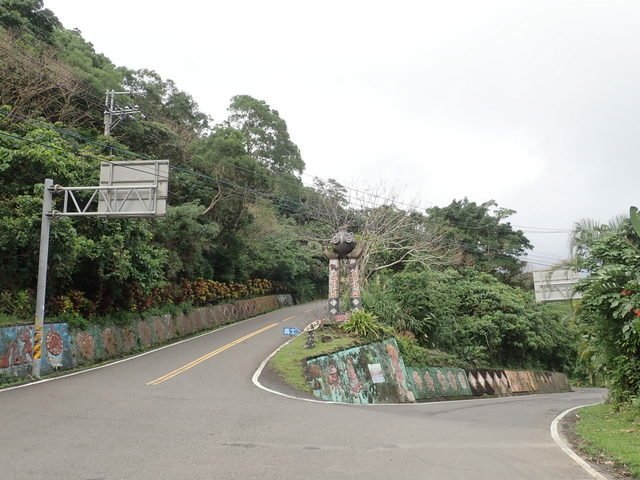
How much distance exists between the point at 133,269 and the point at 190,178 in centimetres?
1126

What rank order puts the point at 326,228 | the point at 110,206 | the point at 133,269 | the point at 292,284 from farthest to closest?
the point at 292,284 → the point at 326,228 → the point at 133,269 → the point at 110,206

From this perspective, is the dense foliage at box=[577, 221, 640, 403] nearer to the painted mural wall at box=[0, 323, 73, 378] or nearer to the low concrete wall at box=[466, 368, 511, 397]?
the low concrete wall at box=[466, 368, 511, 397]

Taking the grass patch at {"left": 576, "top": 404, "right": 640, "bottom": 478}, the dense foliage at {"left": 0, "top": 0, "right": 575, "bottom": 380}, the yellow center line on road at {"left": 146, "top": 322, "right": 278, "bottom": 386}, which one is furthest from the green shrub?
the grass patch at {"left": 576, "top": 404, "right": 640, "bottom": 478}

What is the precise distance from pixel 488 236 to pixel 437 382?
900 inches

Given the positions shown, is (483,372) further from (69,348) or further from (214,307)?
(69,348)

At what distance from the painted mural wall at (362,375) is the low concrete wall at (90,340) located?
860cm

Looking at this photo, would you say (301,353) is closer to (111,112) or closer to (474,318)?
(474,318)

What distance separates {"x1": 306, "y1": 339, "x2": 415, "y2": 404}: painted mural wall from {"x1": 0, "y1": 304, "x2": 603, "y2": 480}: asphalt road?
2.55m

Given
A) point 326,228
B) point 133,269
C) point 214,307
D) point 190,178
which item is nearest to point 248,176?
point 190,178

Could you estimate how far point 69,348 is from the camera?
19.1 m

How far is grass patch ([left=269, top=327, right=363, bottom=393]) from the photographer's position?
1711cm

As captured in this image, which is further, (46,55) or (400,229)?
(400,229)

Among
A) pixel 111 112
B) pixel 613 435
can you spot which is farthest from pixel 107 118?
pixel 613 435

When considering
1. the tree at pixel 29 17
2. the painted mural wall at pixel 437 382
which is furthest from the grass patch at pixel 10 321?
the tree at pixel 29 17
